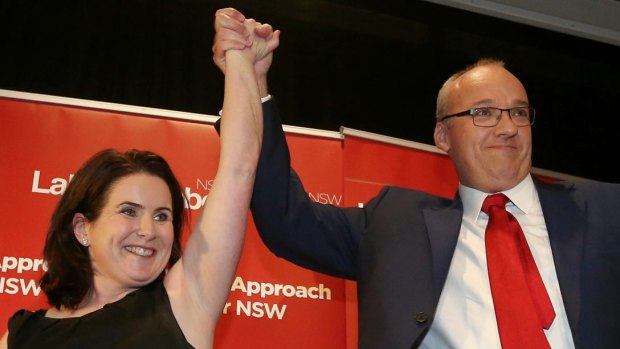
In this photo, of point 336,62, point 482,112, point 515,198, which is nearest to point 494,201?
point 515,198

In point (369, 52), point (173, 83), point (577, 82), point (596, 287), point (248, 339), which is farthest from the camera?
point (577, 82)

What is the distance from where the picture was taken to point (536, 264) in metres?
2.12

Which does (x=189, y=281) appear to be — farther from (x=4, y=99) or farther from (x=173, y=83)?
(x=173, y=83)

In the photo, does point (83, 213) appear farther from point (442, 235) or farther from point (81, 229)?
point (442, 235)

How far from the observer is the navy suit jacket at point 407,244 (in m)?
2.01

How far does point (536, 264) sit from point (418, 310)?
0.36 m

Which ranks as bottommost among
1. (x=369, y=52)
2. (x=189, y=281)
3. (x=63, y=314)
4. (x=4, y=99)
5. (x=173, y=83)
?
(x=63, y=314)

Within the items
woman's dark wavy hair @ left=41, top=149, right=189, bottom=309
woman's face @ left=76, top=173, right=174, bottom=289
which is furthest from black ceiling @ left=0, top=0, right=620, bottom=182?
woman's face @ left=76, top=173, right=174, bottom=289

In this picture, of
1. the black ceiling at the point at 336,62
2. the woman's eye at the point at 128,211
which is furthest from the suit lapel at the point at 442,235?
the black ceiling at the point at 336,62

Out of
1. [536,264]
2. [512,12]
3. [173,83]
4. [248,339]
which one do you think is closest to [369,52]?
[512,12]

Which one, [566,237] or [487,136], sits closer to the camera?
[566,237]

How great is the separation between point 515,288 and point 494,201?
1.05 ft

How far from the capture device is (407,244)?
7.28 ft

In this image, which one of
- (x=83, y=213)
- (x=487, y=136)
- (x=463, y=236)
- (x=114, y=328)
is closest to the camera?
(x=114, y=328)
